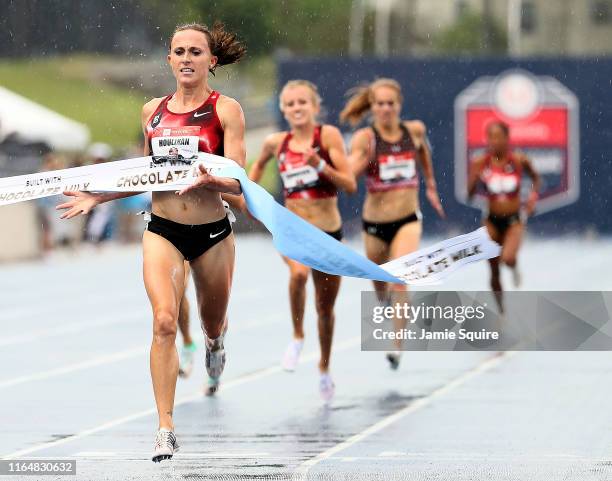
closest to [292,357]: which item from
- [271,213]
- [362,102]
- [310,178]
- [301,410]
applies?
[310,178]

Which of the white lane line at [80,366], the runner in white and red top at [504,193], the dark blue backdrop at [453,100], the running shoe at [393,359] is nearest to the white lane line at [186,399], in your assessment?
the running shoe at [393,359]

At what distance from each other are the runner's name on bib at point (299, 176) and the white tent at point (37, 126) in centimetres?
3031

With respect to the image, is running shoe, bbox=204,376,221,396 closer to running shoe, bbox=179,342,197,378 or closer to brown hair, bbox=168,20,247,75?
running shoe, bbox=179,342,197,378

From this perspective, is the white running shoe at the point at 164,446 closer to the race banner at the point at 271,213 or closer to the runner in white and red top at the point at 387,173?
the race banner at the point at 271,213

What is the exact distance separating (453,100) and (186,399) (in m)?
27.8

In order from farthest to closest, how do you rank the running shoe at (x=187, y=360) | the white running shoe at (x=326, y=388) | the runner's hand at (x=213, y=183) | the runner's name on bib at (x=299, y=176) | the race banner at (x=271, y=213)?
the running shoe at (x=187, y=360) < the runner's name on bib at (x=299, y=176) < the white running shoe at (x=326, y=388) < the race banner at (x=271, y=213) < the runner's hand at (x=213, y=183)

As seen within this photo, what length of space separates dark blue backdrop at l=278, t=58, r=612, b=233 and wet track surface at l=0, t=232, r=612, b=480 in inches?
762

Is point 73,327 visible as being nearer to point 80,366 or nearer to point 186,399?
point 80,366

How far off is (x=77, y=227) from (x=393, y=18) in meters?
55.3

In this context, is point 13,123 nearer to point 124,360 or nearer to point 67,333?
point 67,333

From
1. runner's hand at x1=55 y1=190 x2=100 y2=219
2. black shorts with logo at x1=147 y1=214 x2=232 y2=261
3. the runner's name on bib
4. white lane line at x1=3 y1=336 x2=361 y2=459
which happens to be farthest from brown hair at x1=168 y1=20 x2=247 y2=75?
the runner's name on bib

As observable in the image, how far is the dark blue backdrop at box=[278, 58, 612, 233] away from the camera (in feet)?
129

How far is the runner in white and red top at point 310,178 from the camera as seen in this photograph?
42.0 ft

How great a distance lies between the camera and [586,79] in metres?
39.9
